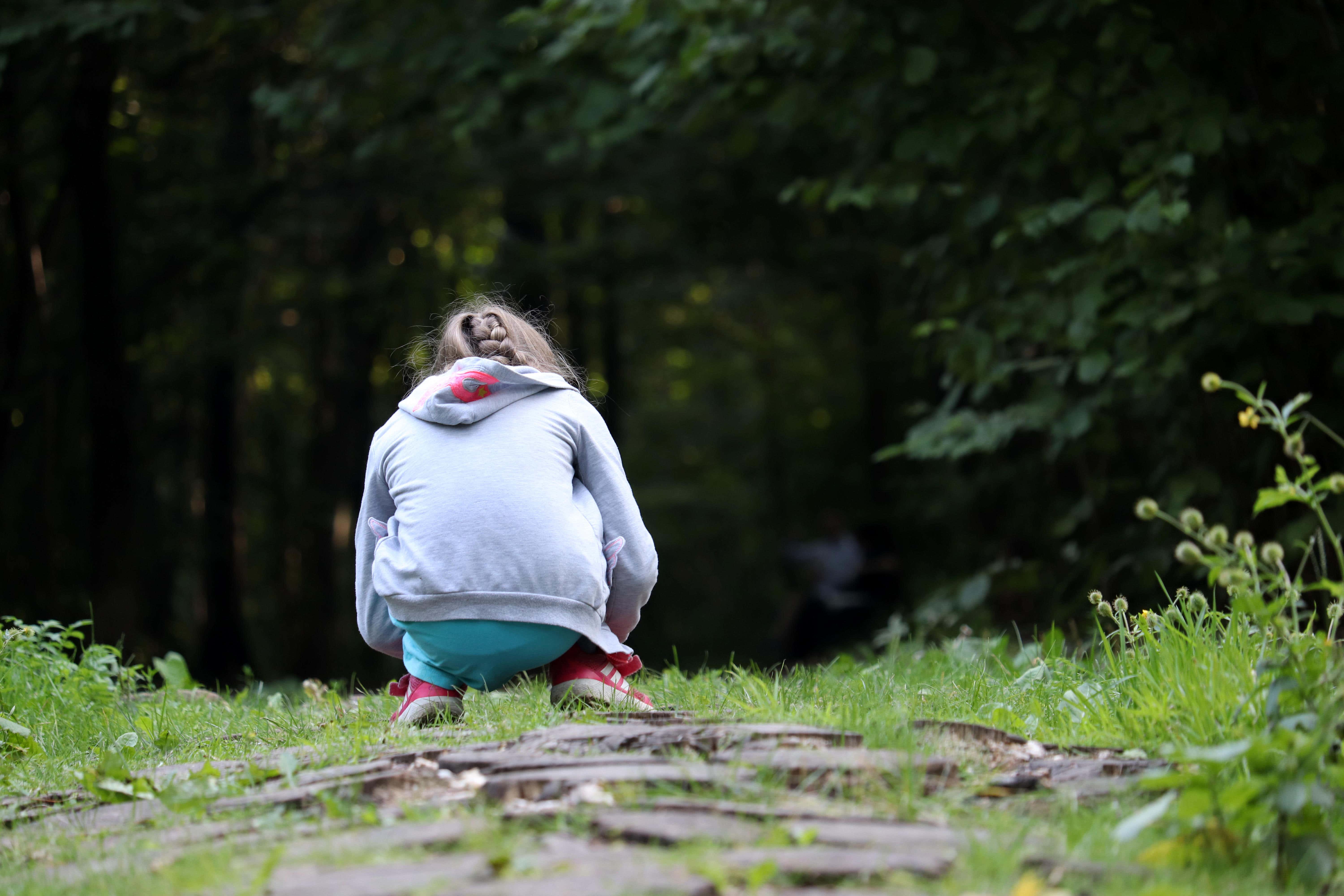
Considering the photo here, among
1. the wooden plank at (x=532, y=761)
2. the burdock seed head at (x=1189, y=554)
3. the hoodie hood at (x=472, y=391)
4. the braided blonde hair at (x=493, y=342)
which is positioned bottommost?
the wooden plank at (x=532, y=761)

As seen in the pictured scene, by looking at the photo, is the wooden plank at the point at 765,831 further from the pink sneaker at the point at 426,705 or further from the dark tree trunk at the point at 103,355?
the dark tree trunk at the point at 103,355

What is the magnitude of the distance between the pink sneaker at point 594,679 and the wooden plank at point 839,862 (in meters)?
1.45

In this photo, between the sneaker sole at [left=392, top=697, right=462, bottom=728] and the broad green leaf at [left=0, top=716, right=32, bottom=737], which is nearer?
the sneaker sole at [left=392, top=697, right=462, bottom=728]

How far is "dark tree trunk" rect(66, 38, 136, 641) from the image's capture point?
9812mm

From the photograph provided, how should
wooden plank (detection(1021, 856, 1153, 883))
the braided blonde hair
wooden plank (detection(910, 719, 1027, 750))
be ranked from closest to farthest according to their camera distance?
wooden plank (detection(1021, 856, 1153, 883)) < wooden plank (detection(910, 719, 1027, 750)) < the braided blonde hair

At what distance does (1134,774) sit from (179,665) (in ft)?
12.9

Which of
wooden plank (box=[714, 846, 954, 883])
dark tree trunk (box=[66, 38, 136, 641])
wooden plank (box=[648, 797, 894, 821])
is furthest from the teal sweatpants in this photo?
dark tree trunk (box=[66, 38, 136, 641])

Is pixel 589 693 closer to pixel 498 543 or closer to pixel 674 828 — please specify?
pixel 498 543

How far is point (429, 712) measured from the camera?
354 centimetres

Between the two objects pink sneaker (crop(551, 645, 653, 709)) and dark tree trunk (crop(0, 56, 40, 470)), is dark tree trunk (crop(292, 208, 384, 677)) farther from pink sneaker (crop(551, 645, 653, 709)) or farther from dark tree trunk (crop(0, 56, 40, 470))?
pink sneaker (crop(551, 645, 653, 709))

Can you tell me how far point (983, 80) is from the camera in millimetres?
6074

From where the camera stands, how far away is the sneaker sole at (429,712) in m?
3.51

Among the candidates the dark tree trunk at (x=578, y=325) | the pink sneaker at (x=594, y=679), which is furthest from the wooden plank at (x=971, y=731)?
the dark tree trunk at (x=578, y=325)

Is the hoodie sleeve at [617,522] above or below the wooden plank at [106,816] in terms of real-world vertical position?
above
